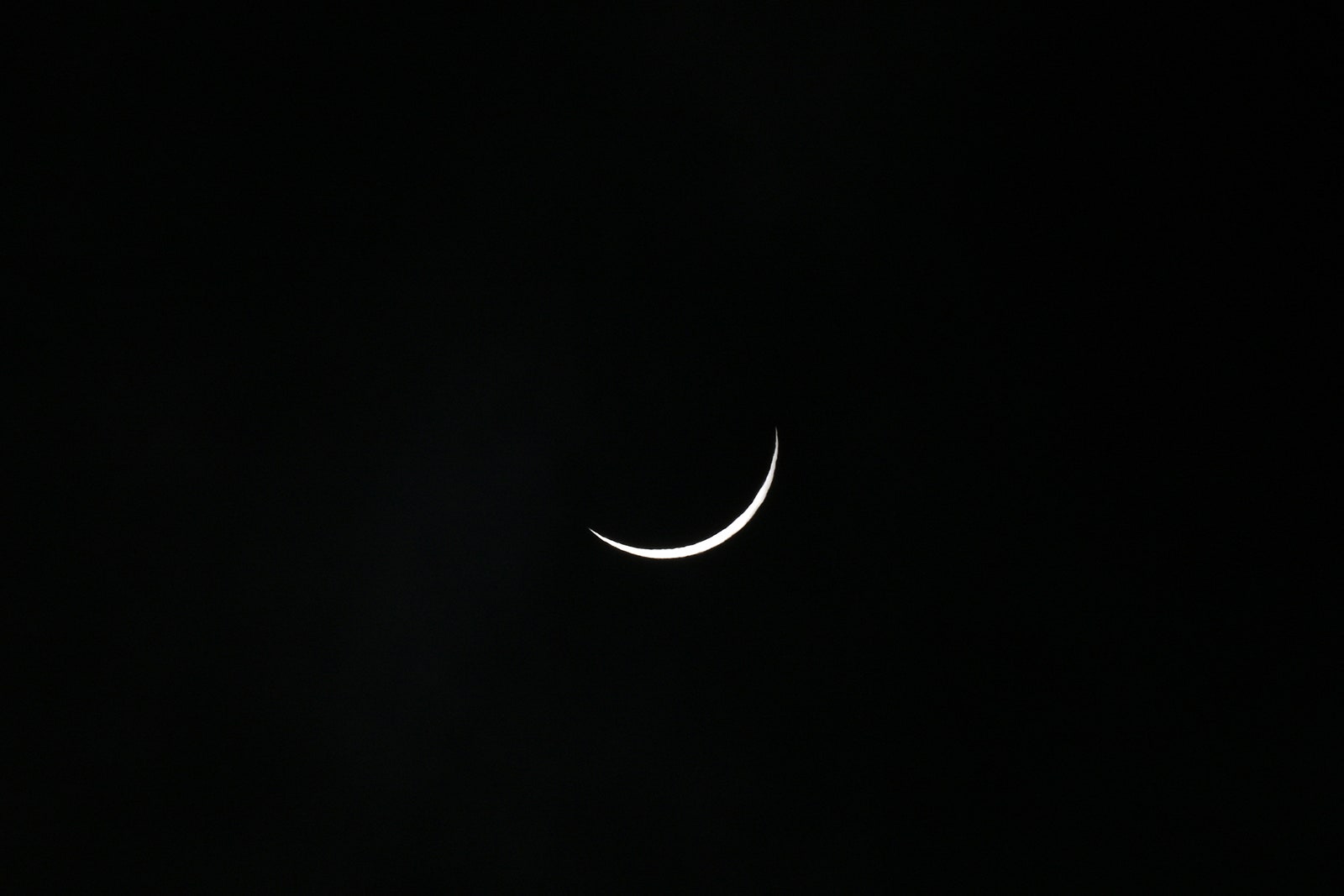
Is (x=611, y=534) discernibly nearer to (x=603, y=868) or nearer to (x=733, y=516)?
(x=733, y=516)

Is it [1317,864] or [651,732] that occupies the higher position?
[651,732]

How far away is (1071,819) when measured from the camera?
5.54 meters

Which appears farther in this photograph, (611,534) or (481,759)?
(481,759)

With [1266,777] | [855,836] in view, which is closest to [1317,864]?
[1266,777]

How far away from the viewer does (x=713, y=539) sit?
15.5 ft

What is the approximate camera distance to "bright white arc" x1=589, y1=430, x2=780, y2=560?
15.2ft

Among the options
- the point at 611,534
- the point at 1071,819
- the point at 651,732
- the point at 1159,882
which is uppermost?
the point at 611,534

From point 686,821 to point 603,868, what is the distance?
2.26 feet

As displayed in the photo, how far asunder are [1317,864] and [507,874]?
5.47m

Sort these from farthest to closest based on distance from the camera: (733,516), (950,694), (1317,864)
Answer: (950,694) < (1317,864) < (733,516)

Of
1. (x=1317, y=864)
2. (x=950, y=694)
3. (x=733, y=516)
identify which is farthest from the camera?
(x=950, y=694)

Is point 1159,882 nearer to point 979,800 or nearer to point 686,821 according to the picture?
point 979,800

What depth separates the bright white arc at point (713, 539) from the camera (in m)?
4.62

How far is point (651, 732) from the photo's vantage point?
215 inches
